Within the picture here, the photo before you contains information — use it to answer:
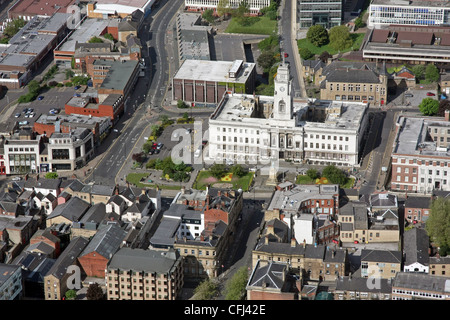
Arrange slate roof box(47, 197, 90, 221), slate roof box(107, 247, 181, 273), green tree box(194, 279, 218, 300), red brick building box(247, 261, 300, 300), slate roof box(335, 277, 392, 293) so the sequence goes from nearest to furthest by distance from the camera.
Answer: red brick building box(247, 261, 300, 300), slate roof box(335, 277, 392, 293), slate roof box(107, 247, 181, 273), green tree box(194, 279, 218, 300), slate roof box(47, 197, 90, 221)

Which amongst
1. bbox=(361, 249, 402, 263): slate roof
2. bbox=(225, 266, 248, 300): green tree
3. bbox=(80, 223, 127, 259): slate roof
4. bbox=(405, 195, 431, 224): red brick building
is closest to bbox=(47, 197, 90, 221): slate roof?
bbox=(80, 223, 127, 259): slate roof

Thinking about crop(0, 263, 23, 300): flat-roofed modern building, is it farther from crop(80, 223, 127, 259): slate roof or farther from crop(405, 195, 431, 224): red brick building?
crop(405, 195, 431, 224): red brick building

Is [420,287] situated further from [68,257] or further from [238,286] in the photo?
[68,257]

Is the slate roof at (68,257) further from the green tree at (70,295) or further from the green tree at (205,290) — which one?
the green tree at (205,290)

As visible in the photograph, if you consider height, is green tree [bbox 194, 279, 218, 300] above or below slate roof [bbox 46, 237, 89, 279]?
below

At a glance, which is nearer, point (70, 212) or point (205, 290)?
point (205, 290)

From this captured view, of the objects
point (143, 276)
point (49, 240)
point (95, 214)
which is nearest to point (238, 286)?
point (143, 276)
